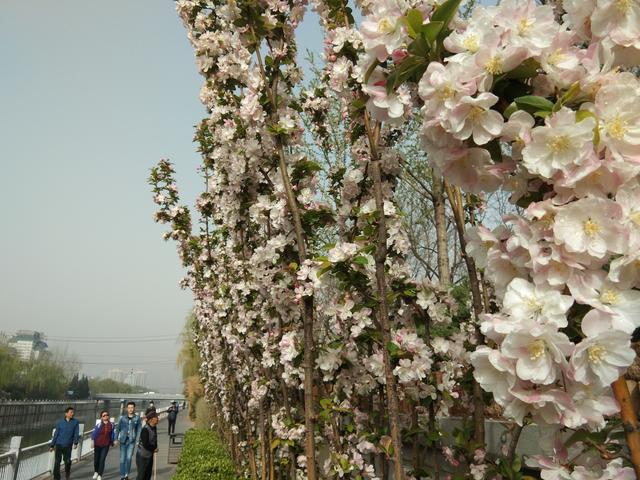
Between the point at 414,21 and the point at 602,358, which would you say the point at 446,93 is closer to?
the point at 414,21

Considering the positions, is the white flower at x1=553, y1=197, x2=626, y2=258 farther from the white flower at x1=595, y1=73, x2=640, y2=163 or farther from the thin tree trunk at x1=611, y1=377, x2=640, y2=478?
the thin tree trunk at x1=611, y1=377, x2=640, y2=478

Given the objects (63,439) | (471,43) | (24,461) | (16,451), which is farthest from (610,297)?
(24,461)

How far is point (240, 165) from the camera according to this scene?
12.8ft

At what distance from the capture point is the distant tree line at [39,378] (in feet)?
208

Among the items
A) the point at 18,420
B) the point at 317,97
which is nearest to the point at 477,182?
the point at 317,97

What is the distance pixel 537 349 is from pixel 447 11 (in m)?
0.81

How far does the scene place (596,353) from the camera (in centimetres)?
97

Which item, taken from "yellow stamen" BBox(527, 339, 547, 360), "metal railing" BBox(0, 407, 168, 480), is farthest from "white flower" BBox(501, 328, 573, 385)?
"metal railing" BBox(0, 407, 168, 480)

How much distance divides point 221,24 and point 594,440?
15.3 ft

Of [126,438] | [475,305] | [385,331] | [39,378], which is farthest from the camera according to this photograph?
[39,378]

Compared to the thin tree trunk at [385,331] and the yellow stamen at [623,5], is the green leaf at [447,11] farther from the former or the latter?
the thin tree trunk at [385,331]

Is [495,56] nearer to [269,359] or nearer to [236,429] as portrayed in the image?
[269,359]

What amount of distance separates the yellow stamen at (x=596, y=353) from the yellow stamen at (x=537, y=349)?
0.08 metres

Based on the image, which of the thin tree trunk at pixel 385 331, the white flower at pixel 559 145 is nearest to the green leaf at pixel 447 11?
the white flower at pixel 559 145
